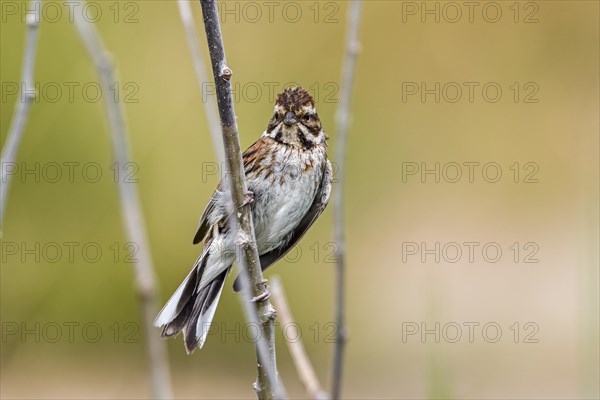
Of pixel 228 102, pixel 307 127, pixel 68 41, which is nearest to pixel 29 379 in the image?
pixel 68 41

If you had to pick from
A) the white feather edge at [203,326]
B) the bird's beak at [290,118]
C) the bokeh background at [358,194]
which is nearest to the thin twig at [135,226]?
the white feather edge at [203,326]

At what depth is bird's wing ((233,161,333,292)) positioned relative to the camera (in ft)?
12.7

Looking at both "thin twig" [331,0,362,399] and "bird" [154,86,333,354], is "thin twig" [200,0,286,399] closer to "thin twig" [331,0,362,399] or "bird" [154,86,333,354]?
"thin twig" [331,0,362,399]

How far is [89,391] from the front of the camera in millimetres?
5785

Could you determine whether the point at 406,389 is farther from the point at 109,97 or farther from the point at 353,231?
the point at 109,97

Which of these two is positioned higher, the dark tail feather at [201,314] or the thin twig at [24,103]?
the thin twig at [24,103]

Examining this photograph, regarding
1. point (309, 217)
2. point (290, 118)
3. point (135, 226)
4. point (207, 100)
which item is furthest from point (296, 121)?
point (135, 226)

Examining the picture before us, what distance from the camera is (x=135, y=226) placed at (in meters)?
1.98

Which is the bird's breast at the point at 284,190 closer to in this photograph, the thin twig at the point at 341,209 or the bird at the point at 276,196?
the bird at the point at 276,196

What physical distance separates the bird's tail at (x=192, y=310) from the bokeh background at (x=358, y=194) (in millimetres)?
Result: 1657

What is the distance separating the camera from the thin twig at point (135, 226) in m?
1.83

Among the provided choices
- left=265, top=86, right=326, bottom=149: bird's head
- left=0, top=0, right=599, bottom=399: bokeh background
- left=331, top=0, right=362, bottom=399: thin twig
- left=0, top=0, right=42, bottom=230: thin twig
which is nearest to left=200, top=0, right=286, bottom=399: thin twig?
left=331, top=0, right=362, bottom=399: thin twig

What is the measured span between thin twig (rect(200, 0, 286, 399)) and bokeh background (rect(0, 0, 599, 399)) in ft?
8.08

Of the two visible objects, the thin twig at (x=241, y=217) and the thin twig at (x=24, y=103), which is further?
the thin twig at (x=24, y=103)
